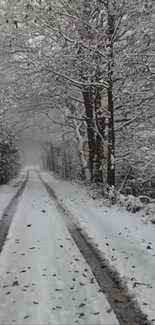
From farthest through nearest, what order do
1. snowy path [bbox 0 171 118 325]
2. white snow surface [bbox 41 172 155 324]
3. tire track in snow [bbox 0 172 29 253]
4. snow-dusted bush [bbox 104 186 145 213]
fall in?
snow-dusted bush [bbox 104 186 145 213], tire track in snow [bbox 0 172 29 253], white snow surface [bbox 41 172 155 324], snowy path [bbox 0 171 118 325]

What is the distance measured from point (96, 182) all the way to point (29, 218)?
30.0 feet

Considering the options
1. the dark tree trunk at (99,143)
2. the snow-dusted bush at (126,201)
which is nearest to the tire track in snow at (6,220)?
the snow-dusted bush at (126,201)

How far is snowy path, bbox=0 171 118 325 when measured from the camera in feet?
15.5

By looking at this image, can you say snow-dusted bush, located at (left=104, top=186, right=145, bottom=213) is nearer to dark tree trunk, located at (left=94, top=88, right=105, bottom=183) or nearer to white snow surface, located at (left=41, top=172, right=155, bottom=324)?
white snow surface, located at (left=41, top=172, right=155, bottom=324)

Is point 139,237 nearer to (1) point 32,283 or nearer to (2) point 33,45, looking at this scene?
(1) point 32,283

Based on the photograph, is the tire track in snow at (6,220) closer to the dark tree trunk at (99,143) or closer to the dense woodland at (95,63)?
the dense woodland at (95,63)

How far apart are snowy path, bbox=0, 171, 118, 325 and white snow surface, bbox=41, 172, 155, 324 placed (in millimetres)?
588

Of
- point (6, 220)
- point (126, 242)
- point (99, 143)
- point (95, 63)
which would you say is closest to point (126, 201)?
point (6, 220)

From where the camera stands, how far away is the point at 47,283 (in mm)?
5871

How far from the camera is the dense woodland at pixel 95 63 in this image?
13672mm

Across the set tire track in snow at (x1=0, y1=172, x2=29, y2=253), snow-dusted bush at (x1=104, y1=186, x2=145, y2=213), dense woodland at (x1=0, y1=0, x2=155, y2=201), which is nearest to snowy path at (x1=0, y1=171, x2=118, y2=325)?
tire track in snow at (x1=0, y1=172, x2=29, y2=253)

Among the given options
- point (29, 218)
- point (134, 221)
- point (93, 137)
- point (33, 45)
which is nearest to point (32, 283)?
point (134, 221)

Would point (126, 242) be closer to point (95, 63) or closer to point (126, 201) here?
point (126, 201)

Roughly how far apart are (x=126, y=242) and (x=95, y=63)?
846 centimetres
